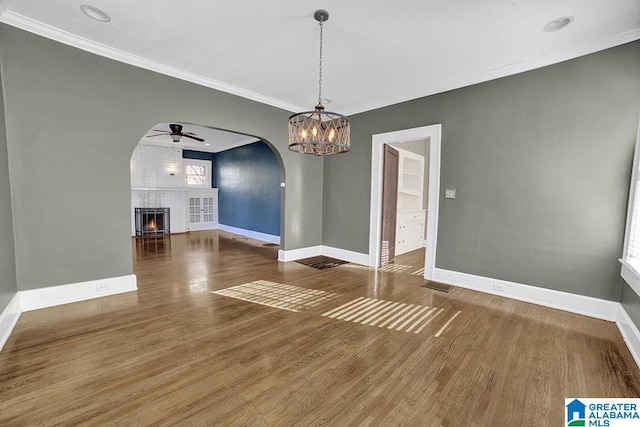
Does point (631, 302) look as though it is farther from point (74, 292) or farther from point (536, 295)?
point (74, 292)

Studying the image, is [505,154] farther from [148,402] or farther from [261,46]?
[148,402]

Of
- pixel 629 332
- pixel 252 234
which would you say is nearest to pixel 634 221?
pixel 629 332

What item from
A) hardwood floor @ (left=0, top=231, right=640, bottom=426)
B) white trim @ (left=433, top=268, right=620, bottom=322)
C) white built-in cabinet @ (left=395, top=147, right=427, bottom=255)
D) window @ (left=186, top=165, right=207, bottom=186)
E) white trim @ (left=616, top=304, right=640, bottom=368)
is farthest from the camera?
window @ (left=186, top=165, right=207, bottom=186)

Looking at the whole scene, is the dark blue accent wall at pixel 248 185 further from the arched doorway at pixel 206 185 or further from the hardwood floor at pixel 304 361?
the hardwood floor at pixel 304 361

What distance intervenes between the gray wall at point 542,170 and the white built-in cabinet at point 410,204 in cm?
184

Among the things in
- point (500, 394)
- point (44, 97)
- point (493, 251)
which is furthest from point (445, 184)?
point (44, 97)

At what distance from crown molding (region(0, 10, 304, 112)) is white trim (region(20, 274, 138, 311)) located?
2.65 m

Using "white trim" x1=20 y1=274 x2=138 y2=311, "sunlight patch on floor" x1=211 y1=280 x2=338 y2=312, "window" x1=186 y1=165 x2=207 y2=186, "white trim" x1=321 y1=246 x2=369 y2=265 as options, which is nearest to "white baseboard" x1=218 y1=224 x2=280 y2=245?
"window" x1=186 y1=165 x2=207 y2=186

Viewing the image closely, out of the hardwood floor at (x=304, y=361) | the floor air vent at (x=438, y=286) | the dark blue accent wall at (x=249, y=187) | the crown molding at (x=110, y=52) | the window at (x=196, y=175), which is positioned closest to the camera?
the hardwood floor at (x=304, y=361)

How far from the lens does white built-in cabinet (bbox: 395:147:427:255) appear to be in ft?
19.3

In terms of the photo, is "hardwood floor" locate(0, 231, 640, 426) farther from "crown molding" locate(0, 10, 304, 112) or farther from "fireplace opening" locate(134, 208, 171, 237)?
"fireplace opening" locate(134, 208, 171, 237)

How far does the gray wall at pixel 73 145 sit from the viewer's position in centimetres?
273

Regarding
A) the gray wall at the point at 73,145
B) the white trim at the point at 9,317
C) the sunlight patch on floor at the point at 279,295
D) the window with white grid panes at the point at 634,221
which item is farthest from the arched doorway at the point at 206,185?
the window with white grid panes at the point at 634,221

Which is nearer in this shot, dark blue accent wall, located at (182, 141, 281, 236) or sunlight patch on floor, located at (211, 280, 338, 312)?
sunlight patch on floor, located at (211, 280, 338, 312)
